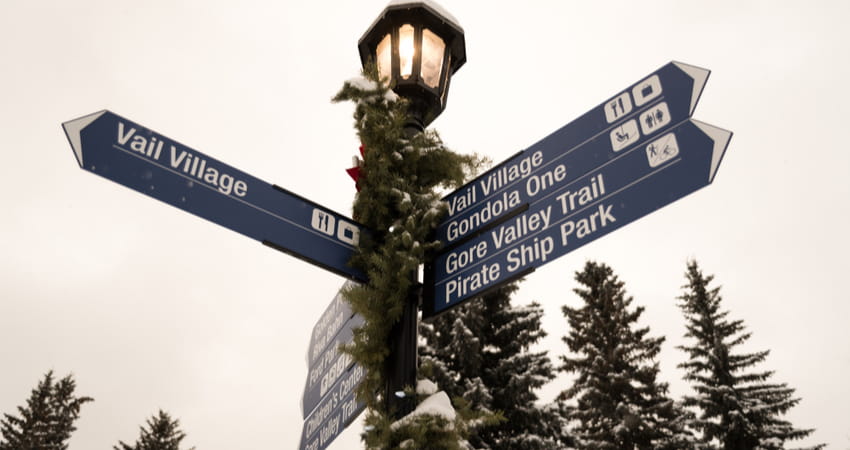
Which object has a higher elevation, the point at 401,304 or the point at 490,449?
the point at 490,449

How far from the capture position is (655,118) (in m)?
2.99

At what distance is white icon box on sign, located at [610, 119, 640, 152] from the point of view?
3.04 m

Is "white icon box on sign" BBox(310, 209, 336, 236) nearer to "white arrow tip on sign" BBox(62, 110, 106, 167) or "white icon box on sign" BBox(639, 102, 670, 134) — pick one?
"white arrow tip on sign" BBox(62, 110, 106, 167)

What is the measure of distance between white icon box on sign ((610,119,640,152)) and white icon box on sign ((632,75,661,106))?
0.43ft

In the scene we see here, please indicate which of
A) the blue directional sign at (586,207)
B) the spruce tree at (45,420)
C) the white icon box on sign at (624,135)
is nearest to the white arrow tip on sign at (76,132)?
the blue directional sign at (586,207)

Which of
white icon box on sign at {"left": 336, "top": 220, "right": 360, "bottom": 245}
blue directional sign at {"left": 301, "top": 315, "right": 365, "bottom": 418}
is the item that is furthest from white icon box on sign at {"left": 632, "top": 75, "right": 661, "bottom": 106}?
blue directional sign at {"left": 301, "top": 315, "right": 365, "bottom": 418}

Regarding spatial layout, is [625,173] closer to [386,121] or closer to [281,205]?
[386,121]

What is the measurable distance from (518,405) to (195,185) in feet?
52.3

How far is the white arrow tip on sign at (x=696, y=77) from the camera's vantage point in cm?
288

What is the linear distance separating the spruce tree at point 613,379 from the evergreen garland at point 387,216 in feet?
71.5

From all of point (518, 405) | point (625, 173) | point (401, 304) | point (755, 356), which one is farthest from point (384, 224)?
point (755, 356)

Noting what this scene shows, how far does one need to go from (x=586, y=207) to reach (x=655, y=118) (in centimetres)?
59

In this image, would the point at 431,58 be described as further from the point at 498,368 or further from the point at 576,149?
the point at 498,368

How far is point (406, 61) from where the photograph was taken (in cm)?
421
